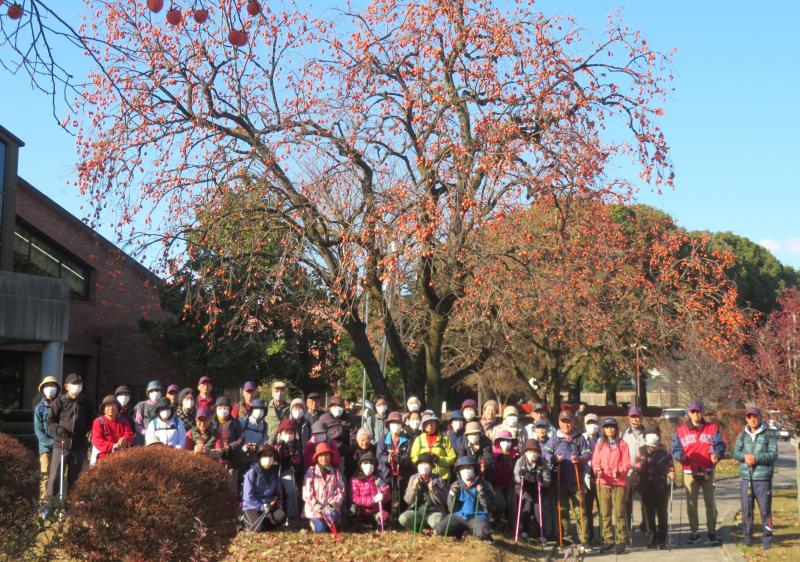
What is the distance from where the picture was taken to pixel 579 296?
19859 mm

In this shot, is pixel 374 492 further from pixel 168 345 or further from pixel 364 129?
pixel 168 345

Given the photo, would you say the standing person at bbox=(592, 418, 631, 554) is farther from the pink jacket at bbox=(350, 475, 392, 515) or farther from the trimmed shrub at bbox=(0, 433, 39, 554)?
the trimmed shrub at bbox=(0, 433, 39, 554)

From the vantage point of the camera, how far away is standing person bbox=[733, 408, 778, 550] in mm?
13898

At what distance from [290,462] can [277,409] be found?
1.63m

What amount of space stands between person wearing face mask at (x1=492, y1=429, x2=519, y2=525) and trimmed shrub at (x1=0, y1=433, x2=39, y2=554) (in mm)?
7414

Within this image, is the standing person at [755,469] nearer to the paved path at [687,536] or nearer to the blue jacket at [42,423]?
the paved path at [687,536]

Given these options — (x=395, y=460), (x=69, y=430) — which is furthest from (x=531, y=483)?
(x=69, y=430)

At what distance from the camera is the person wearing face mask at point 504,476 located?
14.2 m

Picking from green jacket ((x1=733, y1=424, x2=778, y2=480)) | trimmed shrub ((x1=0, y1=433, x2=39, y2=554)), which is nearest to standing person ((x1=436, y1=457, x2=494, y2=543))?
green jacket ((x1=733, y1=424, x2=778, y2=480))

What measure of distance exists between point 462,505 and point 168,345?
21.4 meters

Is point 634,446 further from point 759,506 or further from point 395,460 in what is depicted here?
point 395,460

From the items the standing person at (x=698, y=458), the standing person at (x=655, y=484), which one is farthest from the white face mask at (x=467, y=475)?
the standing person at (x=698, y=458)

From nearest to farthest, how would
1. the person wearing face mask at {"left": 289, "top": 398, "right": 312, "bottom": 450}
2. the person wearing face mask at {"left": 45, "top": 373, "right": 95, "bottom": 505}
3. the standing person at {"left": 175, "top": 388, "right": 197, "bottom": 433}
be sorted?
the person wearing face mask at {"left": 45, "top": 373, "right": 95, "bottom": 505}, the standing person at {"left": 175, "top": 388, "right": 197, "bottom": 433}, the person wearing face mask at {"left": 289, "top": 398, "right": 312, "bottom": 450}

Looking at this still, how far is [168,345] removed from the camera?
32.5m
